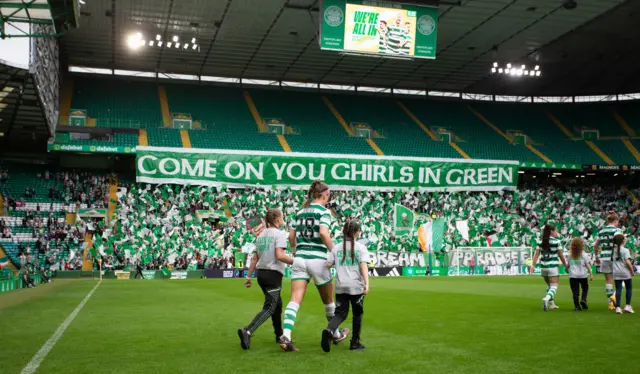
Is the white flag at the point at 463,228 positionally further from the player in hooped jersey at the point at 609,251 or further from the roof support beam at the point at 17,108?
the roof support beam at the point at 17,108

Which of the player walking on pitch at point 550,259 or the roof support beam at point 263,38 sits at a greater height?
the roof support beam at point 263,38

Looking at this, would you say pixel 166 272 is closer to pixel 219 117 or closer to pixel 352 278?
pixel 219 117

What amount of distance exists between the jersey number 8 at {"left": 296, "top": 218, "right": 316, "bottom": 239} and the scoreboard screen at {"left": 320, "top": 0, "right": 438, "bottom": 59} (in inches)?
906

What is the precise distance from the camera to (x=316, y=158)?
1681 inches

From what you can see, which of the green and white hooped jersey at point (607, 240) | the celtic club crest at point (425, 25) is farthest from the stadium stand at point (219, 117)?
the green and white hooped jersey at point (607, 240)

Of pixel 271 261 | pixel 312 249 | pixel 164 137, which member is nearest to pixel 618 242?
pixel 312 249

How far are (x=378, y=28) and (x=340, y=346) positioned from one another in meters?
24.5

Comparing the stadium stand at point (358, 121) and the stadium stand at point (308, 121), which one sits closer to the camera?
the stadium stand at point (358, 121)

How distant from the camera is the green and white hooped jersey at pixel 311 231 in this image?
8.61m

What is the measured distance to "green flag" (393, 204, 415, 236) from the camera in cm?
3731

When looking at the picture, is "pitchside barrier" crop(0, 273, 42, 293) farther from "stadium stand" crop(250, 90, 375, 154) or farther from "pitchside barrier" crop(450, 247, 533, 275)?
"pitchside barrier" crop(450, 247, 533, 275)

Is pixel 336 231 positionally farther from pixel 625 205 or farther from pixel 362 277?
pixel 362 277

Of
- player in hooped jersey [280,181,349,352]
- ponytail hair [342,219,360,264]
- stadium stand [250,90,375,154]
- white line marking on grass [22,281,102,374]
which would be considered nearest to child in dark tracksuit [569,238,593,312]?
ponytail hair [342,219,360,264]

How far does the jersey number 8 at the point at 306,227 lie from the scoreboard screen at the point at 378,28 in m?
23.0
